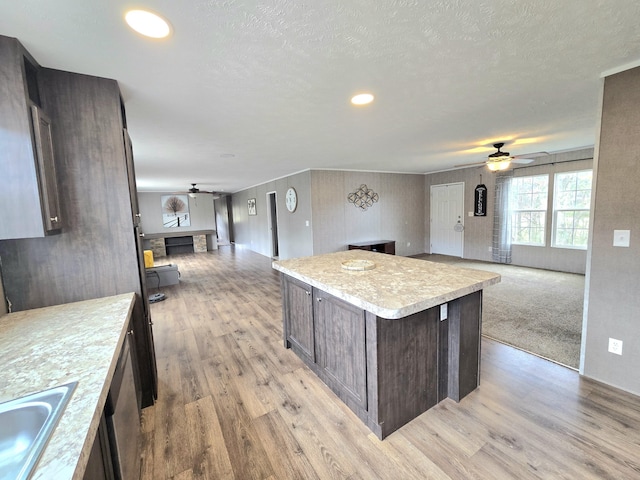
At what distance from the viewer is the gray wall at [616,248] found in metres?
1.87

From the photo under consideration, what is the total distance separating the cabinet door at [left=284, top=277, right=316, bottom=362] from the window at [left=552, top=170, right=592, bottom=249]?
18.3ft

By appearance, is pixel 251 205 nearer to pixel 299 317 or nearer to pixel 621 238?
pixel 299 317

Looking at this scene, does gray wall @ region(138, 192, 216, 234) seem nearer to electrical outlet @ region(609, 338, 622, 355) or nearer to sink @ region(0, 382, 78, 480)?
sink @ region(0, 382, 78, 480)

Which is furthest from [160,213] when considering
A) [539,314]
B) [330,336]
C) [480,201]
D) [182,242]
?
[539,314]

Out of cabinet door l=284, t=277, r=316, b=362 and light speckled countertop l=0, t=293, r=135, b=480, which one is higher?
light speckled countertop l=0, t=293, r=135, b=480

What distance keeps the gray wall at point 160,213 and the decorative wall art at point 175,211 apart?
103 millimetres

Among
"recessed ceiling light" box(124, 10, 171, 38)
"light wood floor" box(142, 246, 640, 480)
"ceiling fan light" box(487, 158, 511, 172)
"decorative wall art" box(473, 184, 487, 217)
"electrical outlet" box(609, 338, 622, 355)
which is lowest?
"light wood floor" box(142, 246, 640, 480)

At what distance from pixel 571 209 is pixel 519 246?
3.74 ft

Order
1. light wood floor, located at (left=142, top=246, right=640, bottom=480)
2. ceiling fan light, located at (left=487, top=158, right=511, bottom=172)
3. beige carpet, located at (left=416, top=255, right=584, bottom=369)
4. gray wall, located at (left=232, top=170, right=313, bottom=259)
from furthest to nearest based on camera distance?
gray wall, located at (left=232, top=170, right=313, bottom=259) → ceiling fan light, located at (left=487, top=158, right=511, bottom=172) → beige carpet, located at (left=416, top=255, right=584, bottom=369) → light wood floor, located at (left=142, top=246, right=640, bottom=480)

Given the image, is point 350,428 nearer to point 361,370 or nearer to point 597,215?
point 361,370

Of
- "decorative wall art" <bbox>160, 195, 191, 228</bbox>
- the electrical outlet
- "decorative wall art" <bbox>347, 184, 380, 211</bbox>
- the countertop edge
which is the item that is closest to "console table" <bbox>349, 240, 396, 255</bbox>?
"decorative wall art" <bbox>347, 184, 380, 211</bbox>

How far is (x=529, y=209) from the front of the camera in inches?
222

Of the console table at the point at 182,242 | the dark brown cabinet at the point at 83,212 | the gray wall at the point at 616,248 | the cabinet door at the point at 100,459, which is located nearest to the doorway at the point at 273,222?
the console table at the point at 182,242

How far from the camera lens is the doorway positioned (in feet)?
25.9
